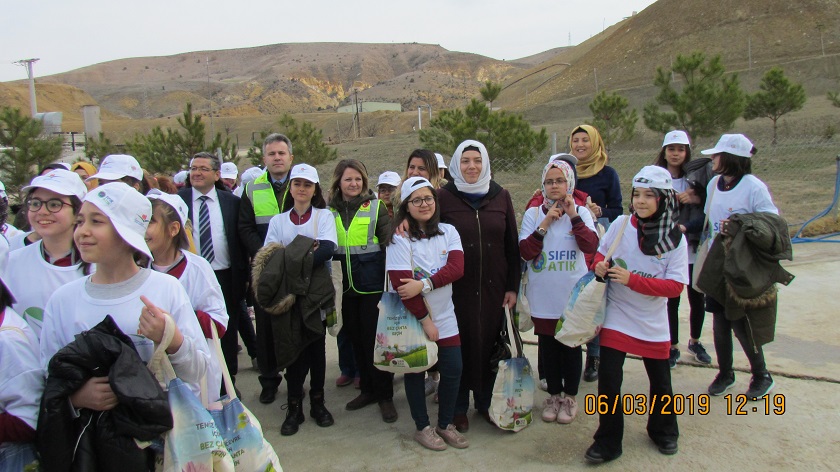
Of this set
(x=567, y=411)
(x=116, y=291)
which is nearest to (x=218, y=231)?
(x=116, y=291)

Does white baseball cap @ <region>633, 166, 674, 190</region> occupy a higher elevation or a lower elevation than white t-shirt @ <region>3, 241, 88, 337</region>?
higher

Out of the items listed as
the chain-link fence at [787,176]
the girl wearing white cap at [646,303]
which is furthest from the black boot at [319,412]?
the chain-link fence at [787,176]

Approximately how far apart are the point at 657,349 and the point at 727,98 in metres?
19.4

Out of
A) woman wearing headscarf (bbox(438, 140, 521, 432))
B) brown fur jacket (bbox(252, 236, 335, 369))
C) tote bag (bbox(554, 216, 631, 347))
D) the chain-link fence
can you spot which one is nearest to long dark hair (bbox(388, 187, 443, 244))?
woman wearing headscarf (bbox(438, 140, 521, 432))

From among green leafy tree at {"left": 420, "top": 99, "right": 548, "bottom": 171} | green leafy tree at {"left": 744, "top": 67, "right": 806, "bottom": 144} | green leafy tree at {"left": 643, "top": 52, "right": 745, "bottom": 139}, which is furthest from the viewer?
green leafy tree at {"left": 744, "top": 67, "right": 806, "bottom": 144}

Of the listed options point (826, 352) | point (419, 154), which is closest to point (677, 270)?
point (419, 154)

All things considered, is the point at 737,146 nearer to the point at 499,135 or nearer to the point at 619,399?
the point at 619,399

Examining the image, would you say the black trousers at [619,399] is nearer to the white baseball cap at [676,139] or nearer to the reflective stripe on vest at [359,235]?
the reflective stripe on vest at [359,235]

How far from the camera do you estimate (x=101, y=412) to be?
192 cm

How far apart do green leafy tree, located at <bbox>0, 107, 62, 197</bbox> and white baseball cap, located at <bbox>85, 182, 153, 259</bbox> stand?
11.1 metres

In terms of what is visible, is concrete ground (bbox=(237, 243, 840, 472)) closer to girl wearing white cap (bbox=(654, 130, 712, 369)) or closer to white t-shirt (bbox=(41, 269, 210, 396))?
girl wearing white cap (bbox=(654, 130, 712, 369))

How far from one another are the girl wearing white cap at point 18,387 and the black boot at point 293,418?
6.66ft

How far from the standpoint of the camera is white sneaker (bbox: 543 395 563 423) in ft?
12.5

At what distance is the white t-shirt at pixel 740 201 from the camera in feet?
12.8
